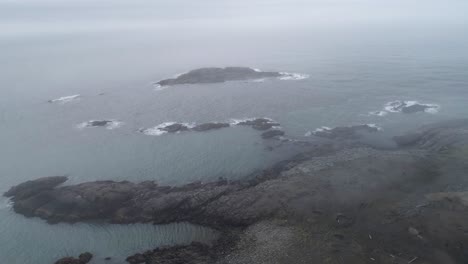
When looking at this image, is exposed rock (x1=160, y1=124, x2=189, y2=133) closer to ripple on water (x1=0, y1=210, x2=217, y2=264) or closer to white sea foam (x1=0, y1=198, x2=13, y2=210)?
ripple on water (x1=0, y1=210, x2=217, y2=264)

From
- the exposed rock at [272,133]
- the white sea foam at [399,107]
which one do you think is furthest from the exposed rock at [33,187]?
the white sea foam at [399,107]

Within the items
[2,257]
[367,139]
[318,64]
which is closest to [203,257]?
[2,257]

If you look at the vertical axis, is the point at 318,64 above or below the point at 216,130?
above

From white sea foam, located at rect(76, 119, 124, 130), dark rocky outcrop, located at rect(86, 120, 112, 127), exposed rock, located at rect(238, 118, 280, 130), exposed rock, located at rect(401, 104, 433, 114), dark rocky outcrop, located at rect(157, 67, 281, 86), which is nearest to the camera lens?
exposed rock, located at rect(238, 118, 280, 130)

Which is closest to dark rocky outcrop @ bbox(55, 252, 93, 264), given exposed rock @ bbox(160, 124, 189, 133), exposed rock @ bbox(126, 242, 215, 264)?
exposed rock @ bbox(126, 242, 215, 264)

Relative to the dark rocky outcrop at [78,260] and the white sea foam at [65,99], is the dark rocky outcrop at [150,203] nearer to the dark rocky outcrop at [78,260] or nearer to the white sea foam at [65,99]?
the dark rocky outcrop at [78,260]

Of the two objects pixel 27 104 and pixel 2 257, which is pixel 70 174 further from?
pixel 27 104
